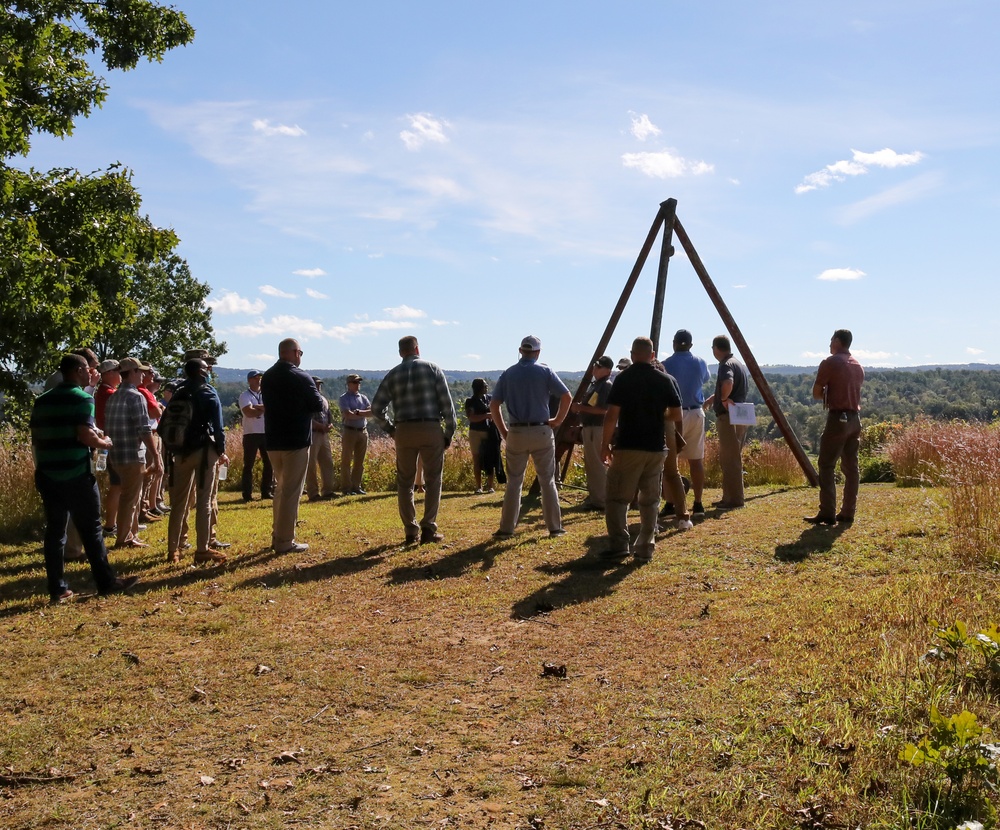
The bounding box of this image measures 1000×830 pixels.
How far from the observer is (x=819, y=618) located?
6227 mm

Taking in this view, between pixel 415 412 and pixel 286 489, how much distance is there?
1605 mm

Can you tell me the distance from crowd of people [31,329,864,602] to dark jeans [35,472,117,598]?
0.01 m

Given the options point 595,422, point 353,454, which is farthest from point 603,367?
point 353,454

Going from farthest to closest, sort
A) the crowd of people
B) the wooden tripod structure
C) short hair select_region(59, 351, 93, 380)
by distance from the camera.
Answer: the wooden tripod structure → the crowd of people → short hair select_region(59, 351, 93, 380)

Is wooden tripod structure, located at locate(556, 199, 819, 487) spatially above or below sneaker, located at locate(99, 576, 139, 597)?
above

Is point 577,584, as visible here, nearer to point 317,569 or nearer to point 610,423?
point 610,423

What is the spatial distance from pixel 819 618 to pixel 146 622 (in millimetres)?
5122

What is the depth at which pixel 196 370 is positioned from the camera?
344 inches

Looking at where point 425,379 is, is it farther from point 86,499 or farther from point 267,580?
point 86,499

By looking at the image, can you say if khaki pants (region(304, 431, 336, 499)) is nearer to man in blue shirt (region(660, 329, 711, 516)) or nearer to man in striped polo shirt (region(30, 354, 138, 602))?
man in blue shirt (region(660, 329, 711, 516))

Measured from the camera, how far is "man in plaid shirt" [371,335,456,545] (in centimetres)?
949

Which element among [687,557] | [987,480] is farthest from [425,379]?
[987,480]

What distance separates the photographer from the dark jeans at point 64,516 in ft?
24.2

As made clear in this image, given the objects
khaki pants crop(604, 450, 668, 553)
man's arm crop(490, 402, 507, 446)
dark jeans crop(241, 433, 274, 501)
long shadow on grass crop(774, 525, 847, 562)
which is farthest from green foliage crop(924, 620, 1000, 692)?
dark jeans crop(241, 433, 274, 501)
